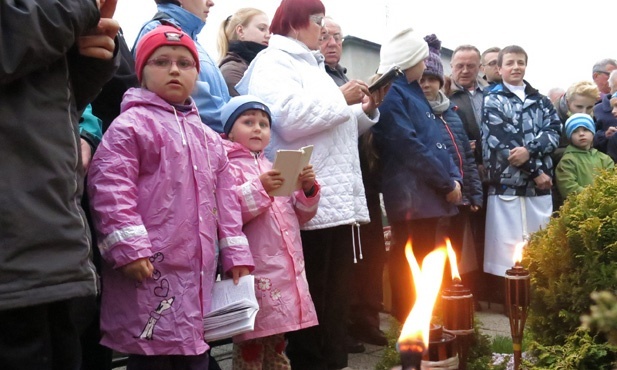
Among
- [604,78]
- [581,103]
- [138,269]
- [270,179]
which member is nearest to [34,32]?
[138,269]

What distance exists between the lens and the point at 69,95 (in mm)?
2074

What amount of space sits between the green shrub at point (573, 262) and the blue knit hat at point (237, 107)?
5.43 ft

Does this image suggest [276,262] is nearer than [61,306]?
No

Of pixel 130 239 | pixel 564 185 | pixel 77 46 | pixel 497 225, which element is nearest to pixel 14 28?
pixel 77 46

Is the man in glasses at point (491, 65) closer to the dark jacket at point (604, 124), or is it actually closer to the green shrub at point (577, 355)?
the dark jacket at point (604, 124)

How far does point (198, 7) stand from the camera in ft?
12.6

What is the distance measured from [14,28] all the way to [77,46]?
37 cm

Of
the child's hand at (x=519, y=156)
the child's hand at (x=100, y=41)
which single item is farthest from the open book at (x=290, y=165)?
the child's hand at (x=519, y=156)

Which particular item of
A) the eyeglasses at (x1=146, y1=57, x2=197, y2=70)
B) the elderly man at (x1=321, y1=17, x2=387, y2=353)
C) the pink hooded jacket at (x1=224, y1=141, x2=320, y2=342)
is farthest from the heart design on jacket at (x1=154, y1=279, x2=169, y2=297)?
the elderly man at (x1=321, y1=17, x2=387, y2=353)

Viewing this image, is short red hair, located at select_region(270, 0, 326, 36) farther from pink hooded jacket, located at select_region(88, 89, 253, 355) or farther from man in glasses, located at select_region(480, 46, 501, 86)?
man in glasses, located at select_region(480, 46, 501, 86)

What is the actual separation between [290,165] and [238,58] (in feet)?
4.78

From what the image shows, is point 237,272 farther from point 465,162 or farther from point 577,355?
point 465,162

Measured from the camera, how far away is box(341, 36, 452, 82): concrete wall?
352 inches

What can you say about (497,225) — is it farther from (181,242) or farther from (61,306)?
(61,306)
